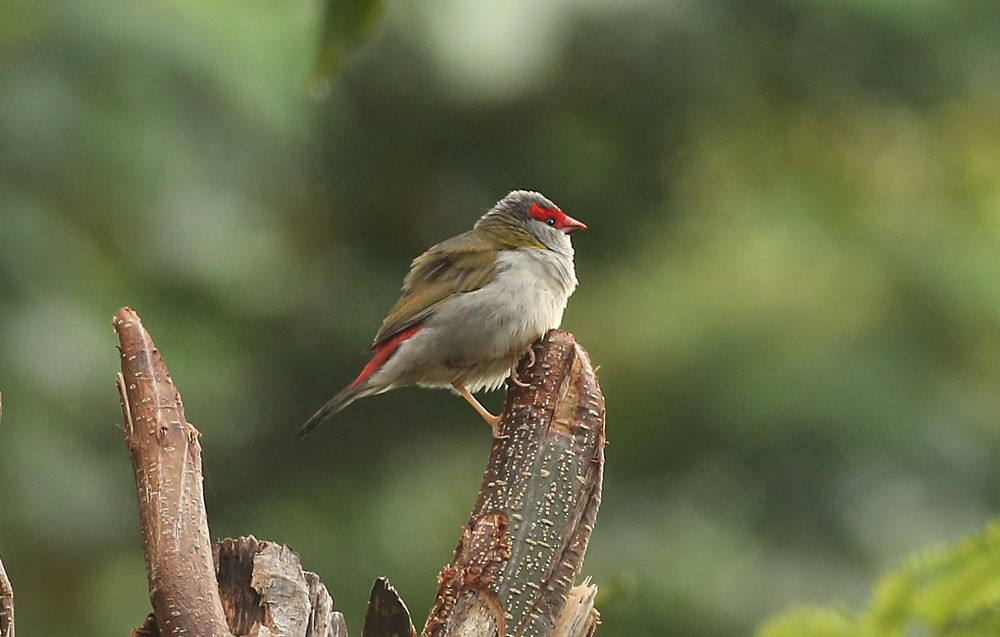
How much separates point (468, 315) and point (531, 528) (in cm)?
174

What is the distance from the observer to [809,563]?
861 cm

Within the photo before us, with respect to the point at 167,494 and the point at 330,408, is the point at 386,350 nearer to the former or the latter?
the point at 330,408

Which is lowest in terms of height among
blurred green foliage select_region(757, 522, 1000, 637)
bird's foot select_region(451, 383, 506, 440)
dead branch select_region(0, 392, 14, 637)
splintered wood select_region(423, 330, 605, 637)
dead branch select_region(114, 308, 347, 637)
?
dead branch select_region(0, 392, 14, 637)

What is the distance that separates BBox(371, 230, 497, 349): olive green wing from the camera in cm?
472

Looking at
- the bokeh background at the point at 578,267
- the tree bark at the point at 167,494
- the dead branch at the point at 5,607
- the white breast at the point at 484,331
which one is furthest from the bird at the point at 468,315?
the bokeh background at the point at 578,267

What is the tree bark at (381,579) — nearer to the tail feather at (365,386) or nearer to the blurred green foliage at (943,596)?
the blurred green foliage at (943,596)

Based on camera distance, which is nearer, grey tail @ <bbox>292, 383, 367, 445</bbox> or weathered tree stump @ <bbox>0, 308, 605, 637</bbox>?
weathered tree stump @ <bbox>0, 308, 605, 637</bbox>

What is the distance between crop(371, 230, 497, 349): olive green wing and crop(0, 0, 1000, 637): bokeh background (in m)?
2.99

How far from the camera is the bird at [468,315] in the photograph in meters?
4.52

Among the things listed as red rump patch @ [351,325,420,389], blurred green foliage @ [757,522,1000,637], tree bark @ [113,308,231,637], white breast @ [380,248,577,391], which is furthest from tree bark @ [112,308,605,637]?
red rump patch @ [351,325,420,389]

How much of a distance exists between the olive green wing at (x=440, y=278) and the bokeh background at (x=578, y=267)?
2.99 metres

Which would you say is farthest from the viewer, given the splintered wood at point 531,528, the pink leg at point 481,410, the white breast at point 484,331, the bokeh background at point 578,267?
the bokeh background at point 578,267

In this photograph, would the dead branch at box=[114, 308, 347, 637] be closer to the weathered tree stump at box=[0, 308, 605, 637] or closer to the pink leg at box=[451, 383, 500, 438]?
the weathered tree stump at box=[0, 308, 605, 637]

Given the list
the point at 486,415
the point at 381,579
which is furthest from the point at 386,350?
the point at 381,579
